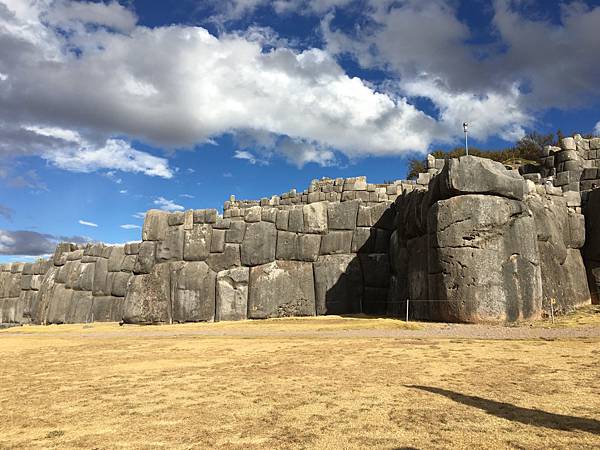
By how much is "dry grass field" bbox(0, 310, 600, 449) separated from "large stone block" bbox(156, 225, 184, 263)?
22.5 feet

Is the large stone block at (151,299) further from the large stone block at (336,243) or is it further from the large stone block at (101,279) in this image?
the large stone block at (336,243)

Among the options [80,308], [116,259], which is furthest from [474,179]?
[80,308]

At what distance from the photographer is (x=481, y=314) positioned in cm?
958

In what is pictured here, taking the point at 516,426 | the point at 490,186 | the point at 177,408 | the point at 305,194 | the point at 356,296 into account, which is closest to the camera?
the point at 516,426

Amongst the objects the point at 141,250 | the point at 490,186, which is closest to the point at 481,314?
the point at 490,186

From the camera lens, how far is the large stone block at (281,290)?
547 inches

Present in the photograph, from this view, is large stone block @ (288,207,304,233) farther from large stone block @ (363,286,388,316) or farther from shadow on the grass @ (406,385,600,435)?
shadow on the grass @ (406,385,600,435)

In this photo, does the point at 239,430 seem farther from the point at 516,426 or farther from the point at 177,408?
the point at 516,426

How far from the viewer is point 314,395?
4.46 meters

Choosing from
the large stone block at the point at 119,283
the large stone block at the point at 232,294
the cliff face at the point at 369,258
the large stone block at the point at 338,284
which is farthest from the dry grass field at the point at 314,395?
the large stone block at the point at 119,283

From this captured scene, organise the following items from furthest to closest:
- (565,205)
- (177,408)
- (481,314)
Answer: (565,205)
(481,314)
(177,408)

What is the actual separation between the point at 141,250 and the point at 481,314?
11037mm

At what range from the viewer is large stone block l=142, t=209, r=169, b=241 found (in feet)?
50.9

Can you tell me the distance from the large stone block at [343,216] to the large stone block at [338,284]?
1.01 m
